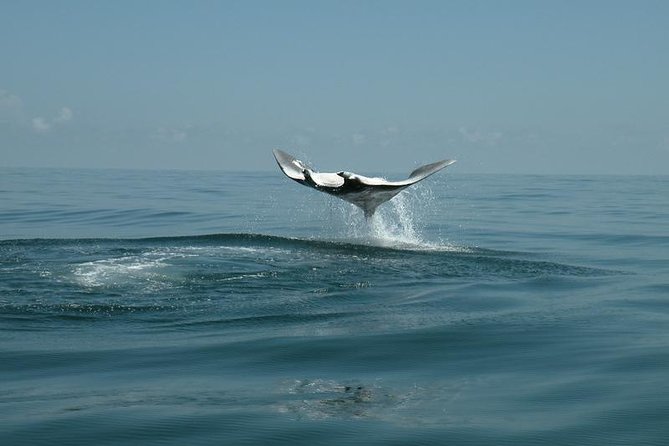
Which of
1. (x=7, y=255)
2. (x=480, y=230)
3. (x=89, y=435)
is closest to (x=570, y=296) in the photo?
(x=89, y=435)

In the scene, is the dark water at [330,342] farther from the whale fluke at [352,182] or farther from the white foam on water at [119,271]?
the whale fluke at [352,182]

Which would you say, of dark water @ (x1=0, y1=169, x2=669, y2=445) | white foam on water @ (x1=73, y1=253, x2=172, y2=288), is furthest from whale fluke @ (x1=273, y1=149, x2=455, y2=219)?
white foam on water @ (x1=73, y1=253, x2=172, y2=288)

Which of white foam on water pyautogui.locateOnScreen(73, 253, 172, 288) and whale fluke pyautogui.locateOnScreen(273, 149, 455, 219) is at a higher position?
whale fluke pyautogui.locateOnScreen(273, 149, 455, 219)

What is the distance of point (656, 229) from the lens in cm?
2695

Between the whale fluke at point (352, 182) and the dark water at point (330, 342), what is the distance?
109cm

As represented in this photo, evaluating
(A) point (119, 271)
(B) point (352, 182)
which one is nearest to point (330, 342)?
(A) point (119, 271)

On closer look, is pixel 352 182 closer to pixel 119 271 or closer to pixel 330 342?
pixel 119 271

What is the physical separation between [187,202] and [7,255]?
2245cm

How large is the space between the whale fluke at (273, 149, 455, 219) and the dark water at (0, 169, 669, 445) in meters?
1.09

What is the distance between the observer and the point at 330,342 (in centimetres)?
1050

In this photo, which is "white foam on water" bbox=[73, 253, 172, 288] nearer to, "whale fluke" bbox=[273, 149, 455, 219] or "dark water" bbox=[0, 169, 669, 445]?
"dark water" bbox=[0, 169, 669, 445]

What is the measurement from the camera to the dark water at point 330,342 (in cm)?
753

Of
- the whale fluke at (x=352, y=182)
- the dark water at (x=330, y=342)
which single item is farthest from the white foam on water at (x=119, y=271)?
the whale fluke at (x=352, y=182)

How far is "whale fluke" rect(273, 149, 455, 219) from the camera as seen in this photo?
16609mm
